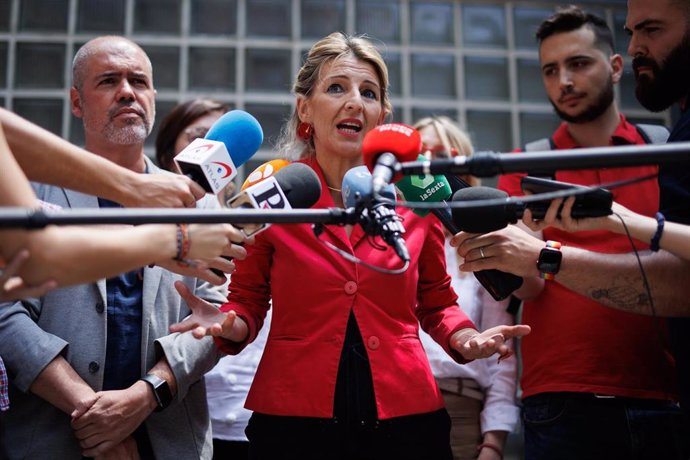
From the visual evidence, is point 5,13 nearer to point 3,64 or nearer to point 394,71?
point 3,64

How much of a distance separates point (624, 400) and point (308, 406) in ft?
4.28

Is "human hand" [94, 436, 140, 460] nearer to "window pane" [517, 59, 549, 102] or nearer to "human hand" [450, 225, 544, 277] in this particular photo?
"human hand" [450, 225, 544, 277]

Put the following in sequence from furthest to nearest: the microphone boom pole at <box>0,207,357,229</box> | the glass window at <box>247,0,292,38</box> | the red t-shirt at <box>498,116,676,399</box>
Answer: the glass window at <box>247,0,292,38</box>
the red t-shirt at <box>498,116,676,399</box>
the microphone boom pole at <box>0,207,357,229</box>

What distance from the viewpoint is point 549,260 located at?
282 cm

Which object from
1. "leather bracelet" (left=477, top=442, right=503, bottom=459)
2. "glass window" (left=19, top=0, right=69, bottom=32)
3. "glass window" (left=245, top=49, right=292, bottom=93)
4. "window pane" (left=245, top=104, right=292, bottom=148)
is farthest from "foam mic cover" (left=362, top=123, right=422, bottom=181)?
"glass window" (left=19, top=0, right=69, bottom=32)

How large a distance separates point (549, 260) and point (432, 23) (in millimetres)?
3115

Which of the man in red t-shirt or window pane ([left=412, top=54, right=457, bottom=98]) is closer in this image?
the man in red t-shirt

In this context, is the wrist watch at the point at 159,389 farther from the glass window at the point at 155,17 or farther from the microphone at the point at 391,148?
the glass window at the point at 155,17

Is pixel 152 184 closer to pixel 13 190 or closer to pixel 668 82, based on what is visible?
pixel 13 190

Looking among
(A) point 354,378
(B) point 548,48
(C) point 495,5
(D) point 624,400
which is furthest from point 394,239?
(C) point 495,5

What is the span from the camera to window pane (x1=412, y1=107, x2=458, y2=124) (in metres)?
5.41

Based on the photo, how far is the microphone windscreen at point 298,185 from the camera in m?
2.41

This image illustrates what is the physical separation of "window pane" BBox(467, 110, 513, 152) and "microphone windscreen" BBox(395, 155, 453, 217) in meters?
2.86

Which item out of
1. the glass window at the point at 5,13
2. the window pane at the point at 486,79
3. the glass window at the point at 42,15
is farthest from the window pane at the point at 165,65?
the window pane at the point at 486,79
